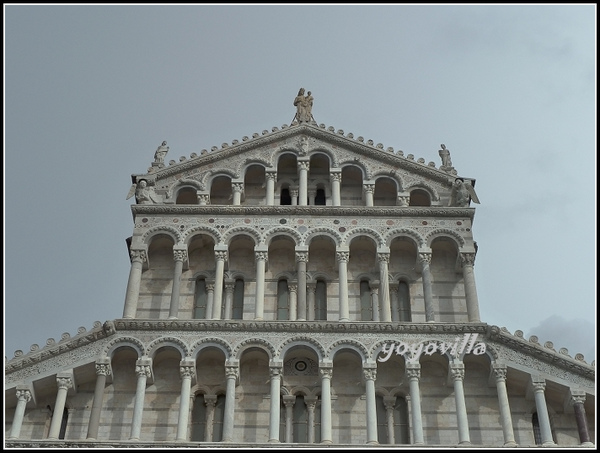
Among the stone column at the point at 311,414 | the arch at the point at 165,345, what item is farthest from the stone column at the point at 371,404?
the arch at the point at 165,345

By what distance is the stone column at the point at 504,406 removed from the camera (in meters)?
18.7

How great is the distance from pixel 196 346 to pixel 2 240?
4.89m

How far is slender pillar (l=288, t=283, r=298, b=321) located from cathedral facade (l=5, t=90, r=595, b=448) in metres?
0.03

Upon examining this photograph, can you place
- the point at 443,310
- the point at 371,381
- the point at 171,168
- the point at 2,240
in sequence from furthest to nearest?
the point at 171,168, the point at 443,310, the point at 371,381, the point at 2,240

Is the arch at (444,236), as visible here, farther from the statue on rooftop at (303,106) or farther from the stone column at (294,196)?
the statue on rooftop at (303,106)

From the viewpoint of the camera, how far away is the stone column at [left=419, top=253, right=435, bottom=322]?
20688 mm

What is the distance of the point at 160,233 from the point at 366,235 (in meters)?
4.50

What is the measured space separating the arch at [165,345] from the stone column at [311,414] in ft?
8.53

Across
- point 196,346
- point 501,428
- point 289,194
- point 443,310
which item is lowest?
point 501,428

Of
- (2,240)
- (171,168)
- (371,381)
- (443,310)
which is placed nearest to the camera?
(2,240)

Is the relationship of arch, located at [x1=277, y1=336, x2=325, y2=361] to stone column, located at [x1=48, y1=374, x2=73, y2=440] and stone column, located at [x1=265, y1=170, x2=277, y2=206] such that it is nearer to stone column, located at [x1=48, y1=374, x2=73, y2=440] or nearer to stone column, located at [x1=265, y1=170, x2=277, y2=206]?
stone column, located at [x1=265, y1=170, x2=277, y2=206]

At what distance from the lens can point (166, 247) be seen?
2247 cm

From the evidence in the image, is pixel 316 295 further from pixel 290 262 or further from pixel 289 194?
pixel 289 194

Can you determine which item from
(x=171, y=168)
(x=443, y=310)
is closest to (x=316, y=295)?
(x=443, y=310)
